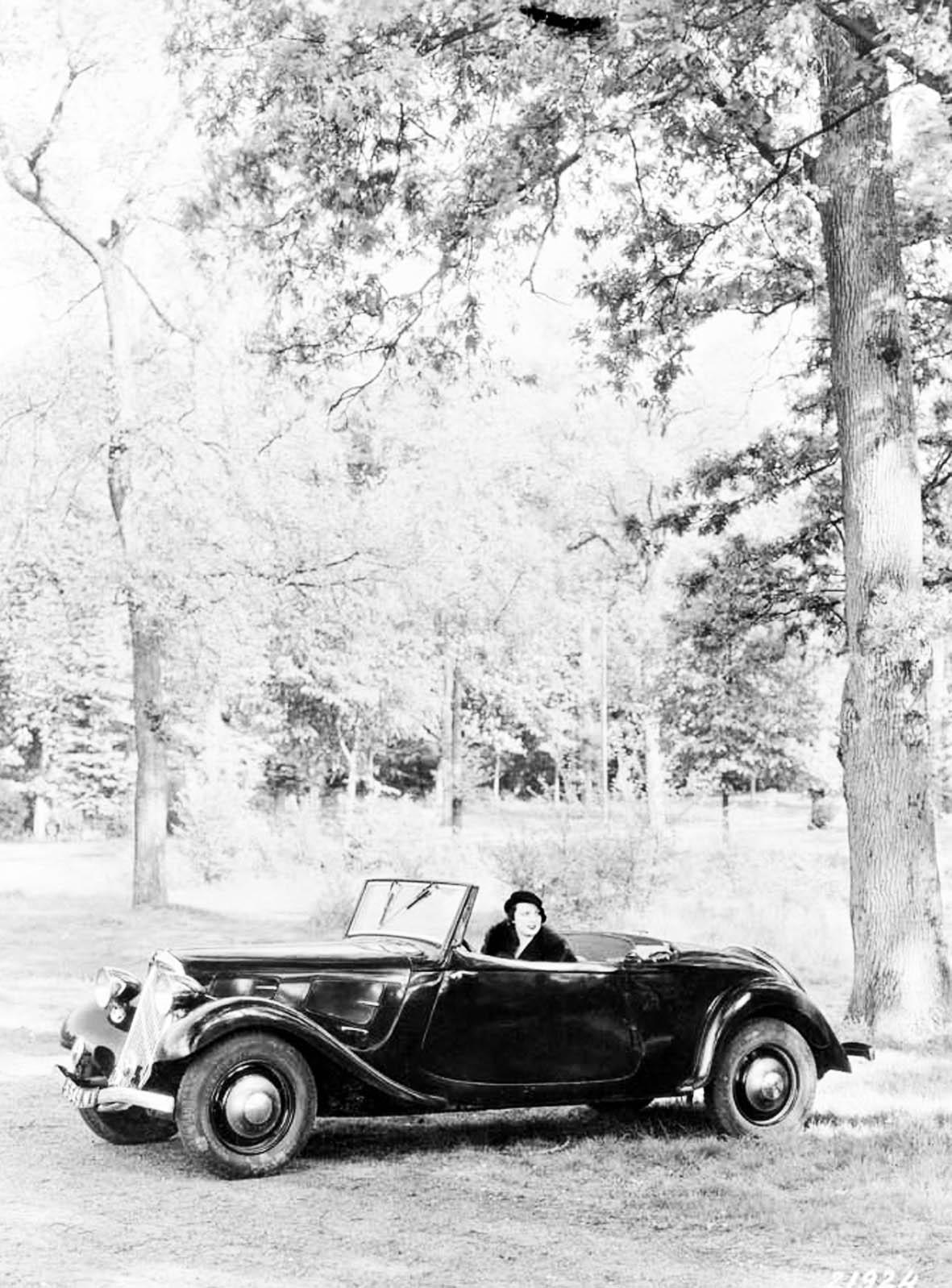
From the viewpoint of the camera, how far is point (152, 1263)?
18.4 ft

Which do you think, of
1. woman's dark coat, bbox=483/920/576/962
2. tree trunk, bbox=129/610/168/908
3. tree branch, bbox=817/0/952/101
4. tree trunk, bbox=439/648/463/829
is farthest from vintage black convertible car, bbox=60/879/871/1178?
tree trunk, bbox=439/648/463/829

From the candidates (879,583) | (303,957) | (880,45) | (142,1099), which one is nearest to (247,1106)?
(142,1099)

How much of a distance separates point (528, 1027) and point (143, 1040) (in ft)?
6.50

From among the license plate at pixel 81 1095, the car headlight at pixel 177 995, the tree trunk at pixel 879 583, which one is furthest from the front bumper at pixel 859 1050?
the license plate at pixel 81 1095

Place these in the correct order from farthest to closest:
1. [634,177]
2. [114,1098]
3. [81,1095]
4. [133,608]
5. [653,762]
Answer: [653,762]
[133,608]
[634,177]
[81,1095]
[114,1098]

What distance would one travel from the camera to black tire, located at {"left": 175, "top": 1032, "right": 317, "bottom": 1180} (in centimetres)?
689

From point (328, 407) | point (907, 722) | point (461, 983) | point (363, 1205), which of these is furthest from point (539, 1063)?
point (328, 407)

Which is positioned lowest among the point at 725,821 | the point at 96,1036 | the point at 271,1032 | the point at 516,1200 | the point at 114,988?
the point at 516,1200

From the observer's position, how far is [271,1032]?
706 centimetres

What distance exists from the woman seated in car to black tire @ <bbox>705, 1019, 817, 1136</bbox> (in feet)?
3.47

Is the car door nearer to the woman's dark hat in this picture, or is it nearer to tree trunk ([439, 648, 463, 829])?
the woman's dark hat

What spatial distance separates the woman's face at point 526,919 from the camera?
809 cm

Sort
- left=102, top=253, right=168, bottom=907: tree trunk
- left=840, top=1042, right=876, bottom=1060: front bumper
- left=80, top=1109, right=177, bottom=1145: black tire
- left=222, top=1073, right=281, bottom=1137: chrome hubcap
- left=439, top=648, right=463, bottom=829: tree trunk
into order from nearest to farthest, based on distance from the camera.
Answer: left=222, top=1073, right=281, bottom=1137: chrome hubcap < left=80, top=1109, right=177, bottom=1145: black tire < left=840, top=1042, right=876, bottom=1060: front bumper < left=102, top=253, right=168, bottom=907: tree trunk < left=439, top=648, right=463, bottom=829: tree trunk

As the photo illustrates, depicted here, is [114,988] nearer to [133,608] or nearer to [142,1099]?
[142,1099]
